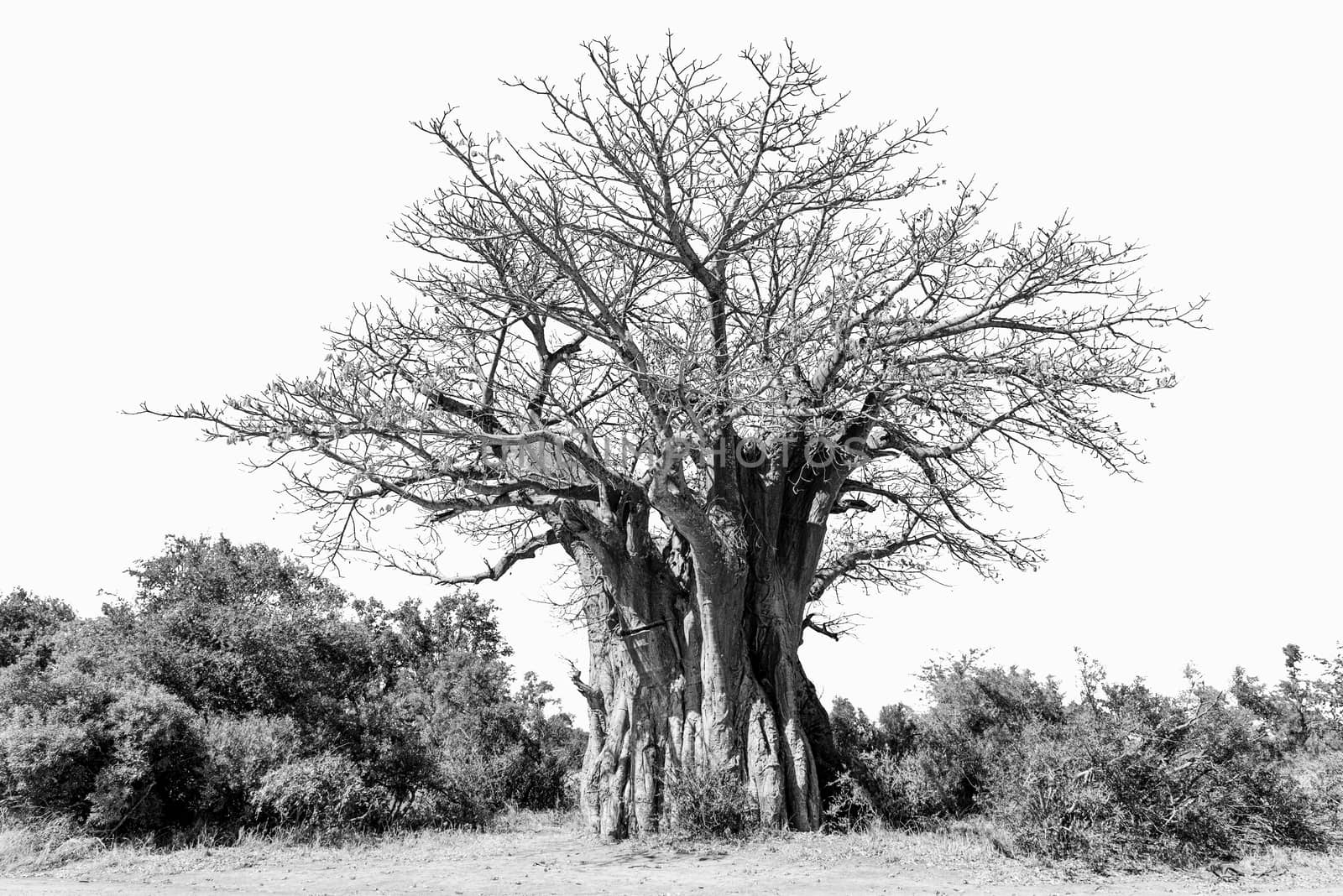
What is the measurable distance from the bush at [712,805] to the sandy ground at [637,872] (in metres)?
0.32

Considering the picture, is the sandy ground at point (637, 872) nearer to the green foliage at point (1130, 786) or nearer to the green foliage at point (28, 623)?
the green foliage at point (1130, 786)

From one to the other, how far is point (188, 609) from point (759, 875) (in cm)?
811

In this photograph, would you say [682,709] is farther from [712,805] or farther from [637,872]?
[637,872]

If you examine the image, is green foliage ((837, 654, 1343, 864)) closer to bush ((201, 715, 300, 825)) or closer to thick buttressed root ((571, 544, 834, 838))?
thick buttressed root ((571, 544, 834, 838))

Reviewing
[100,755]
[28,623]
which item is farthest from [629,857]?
[28,623]

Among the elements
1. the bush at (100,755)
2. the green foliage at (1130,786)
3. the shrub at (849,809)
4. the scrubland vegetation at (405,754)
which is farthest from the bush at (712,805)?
the bush at (100,755)

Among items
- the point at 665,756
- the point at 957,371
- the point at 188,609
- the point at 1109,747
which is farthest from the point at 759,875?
the point at 188,609

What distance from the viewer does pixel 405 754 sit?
486 inches

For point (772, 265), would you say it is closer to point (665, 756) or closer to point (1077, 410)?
point (1077, 410)

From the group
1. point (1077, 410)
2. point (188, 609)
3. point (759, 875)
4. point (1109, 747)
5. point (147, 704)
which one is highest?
point (1077, 410)

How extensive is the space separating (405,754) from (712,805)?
4517 mm

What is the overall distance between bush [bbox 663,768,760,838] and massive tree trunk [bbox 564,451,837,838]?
80 millimetres

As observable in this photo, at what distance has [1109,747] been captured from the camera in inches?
355

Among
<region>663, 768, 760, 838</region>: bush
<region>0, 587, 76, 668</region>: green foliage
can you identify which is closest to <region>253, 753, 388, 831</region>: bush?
<region>663, 768, 760, 838</region>: bush
